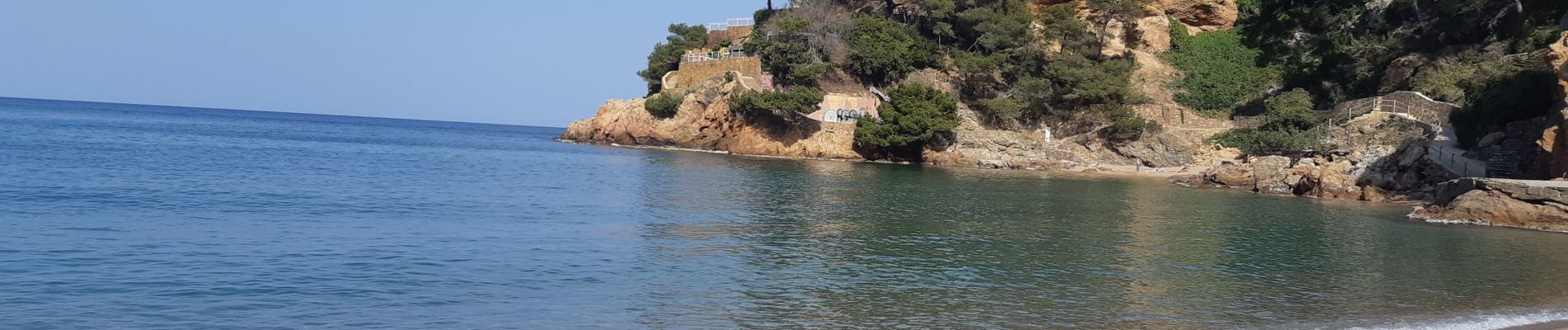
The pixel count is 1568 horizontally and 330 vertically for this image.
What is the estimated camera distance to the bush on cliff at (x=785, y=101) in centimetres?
4766

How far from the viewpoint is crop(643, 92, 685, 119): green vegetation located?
181 feet

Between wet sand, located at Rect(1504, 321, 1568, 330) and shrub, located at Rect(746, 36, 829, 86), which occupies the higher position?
shrub, located at Rect(746, 36, 829, 86)

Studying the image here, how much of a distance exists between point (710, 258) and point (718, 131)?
126 feet

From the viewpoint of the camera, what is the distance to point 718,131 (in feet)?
176

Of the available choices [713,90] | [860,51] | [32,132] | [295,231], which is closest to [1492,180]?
[295,231]

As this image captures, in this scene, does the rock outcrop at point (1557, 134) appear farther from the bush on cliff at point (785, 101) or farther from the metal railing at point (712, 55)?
the metal railing at point (712, 55)

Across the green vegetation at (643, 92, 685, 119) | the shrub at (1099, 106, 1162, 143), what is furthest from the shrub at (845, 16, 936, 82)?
the green vegetation at (643, 92, 685, 119)

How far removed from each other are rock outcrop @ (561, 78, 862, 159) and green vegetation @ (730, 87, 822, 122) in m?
1.44

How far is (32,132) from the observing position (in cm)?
5175

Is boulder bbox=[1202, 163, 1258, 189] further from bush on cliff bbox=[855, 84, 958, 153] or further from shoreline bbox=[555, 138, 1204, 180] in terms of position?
bush on cliff bbox=[855, 84, 958, 153]

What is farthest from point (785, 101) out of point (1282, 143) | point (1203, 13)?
point (1203, 13)

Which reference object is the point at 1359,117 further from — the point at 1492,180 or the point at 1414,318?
the point at 1414,318

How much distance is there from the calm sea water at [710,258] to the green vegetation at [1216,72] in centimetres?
2178

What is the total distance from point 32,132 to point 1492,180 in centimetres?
5691
